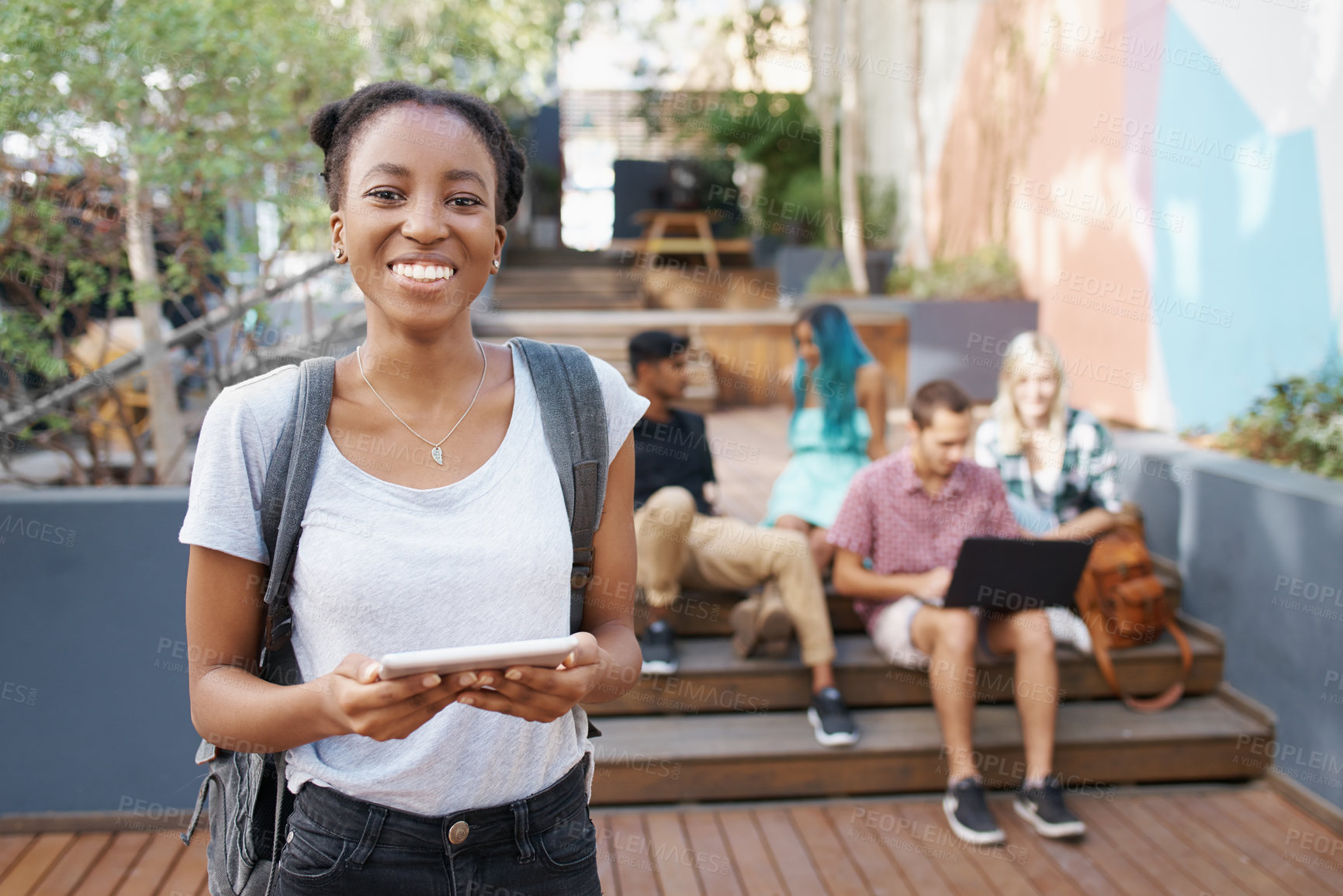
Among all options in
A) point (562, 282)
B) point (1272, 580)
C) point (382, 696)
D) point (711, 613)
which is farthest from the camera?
point (562, 282)

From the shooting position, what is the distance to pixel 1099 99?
21.9ft

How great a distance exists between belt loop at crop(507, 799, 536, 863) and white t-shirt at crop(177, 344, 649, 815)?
1cm

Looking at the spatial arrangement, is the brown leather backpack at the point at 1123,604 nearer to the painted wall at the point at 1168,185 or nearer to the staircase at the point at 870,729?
the staircase at the point at 870,729

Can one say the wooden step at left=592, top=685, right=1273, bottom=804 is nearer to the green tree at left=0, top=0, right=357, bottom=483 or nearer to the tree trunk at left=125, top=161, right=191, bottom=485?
the tree trunk at left=125, top=161, right=191, bottom=485

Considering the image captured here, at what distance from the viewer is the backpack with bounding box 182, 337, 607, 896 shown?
41.7 inches

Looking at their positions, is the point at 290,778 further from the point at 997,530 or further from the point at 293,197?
the point at 293,197

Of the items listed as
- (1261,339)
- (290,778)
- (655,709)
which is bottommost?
(655,709)

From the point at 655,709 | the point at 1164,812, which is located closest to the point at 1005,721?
the point at 1164,812

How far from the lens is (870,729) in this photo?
3475 millimetres

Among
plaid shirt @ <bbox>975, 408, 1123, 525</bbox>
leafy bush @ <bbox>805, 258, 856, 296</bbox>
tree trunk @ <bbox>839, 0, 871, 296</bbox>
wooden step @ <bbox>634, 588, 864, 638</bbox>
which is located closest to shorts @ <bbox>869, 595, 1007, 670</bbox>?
wooden step @ <bbox>634, 588, 864, 638</bbox>

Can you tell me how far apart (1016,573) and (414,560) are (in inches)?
102

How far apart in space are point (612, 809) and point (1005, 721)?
1.37 m

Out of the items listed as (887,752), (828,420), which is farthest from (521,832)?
(828,420)

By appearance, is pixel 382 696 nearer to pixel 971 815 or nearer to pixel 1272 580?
pixel 971 815
